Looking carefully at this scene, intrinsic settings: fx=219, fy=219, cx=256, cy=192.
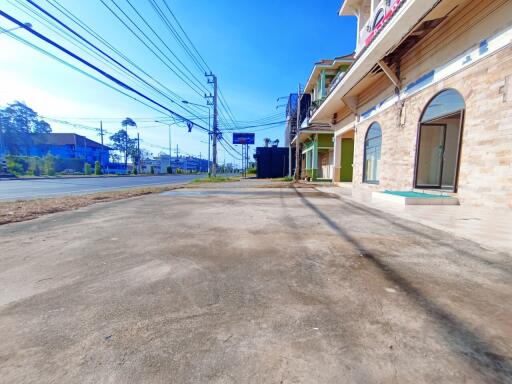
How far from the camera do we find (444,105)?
6.60m

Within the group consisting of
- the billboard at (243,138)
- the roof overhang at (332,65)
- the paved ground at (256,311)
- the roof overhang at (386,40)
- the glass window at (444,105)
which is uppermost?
the roof overhang at (332,65)

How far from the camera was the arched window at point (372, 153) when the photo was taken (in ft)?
34.4

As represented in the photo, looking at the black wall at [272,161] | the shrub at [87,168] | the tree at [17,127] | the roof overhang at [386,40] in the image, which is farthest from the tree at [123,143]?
the roof overhang at [386,40]

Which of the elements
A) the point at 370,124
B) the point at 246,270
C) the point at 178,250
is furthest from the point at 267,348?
the point at 370,124

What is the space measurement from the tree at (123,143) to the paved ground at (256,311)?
2923 inches

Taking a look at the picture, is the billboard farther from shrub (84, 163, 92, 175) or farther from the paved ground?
the paved ground

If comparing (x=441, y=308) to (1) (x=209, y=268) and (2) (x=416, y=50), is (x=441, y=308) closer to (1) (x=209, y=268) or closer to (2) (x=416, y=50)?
(1) (x=209, y=268)

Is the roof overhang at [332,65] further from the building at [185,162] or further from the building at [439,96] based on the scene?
the building at [185,162]

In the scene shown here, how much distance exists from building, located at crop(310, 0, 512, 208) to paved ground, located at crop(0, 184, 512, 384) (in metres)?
3.54

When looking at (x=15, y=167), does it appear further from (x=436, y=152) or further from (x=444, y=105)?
(x=436, y=152)

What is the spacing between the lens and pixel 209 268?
257 cm

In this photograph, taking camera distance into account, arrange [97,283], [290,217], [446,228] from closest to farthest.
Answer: [97,283] → [446,228] → [290,217]

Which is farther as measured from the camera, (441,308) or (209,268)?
(209,268)

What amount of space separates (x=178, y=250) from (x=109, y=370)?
1937 mm
